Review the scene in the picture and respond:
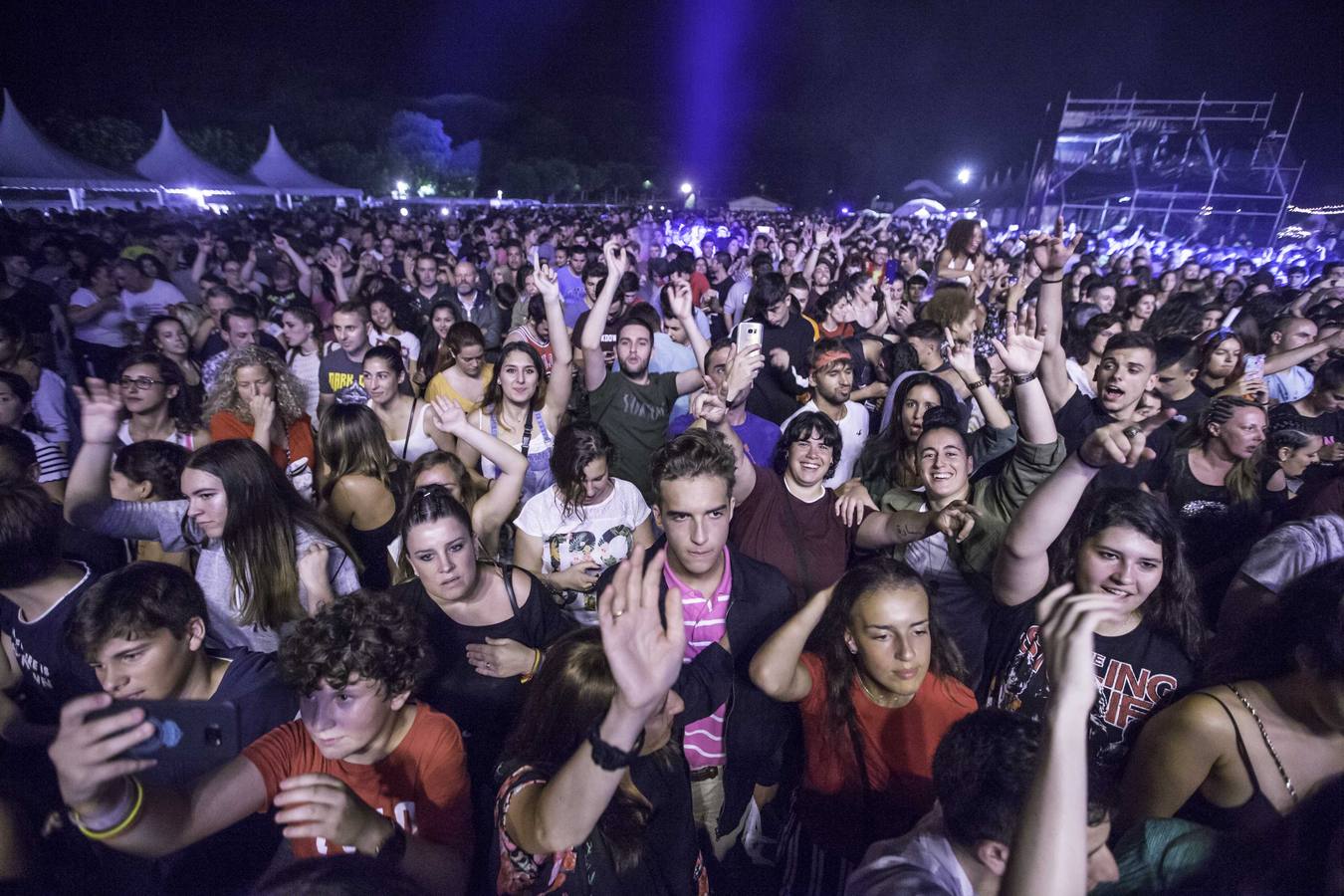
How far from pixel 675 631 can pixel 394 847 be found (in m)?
0.92

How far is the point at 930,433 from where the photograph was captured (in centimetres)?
311

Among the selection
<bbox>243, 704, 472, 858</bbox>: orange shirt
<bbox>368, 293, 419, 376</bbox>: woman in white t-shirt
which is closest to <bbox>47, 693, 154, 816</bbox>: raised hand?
<bbox>243, 704, 472, 858</bbox>: orange shirt

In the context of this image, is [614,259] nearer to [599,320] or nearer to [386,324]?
[599,320]

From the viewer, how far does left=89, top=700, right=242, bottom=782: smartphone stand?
1442mm

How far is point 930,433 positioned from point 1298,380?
447 centimetres

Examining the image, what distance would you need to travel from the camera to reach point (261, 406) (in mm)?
3766

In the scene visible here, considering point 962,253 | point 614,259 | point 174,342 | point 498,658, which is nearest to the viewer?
point 498,658

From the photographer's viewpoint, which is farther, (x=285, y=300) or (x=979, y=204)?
(x=979, y=204)

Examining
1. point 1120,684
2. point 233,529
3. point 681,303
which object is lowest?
point 233,529

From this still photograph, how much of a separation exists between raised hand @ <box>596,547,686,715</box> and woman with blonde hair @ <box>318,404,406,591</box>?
8.00 feet

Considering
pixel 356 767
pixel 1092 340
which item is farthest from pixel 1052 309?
pixel 356 767

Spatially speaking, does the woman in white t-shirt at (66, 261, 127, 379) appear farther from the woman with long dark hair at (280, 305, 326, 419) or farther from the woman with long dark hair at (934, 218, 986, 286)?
the woman with long dark hair at (934, 218, 986, 286)

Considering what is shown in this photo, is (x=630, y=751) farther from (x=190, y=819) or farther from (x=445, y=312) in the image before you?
(x=445, y=312)

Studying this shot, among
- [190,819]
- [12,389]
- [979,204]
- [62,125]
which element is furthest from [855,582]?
[62,125]
